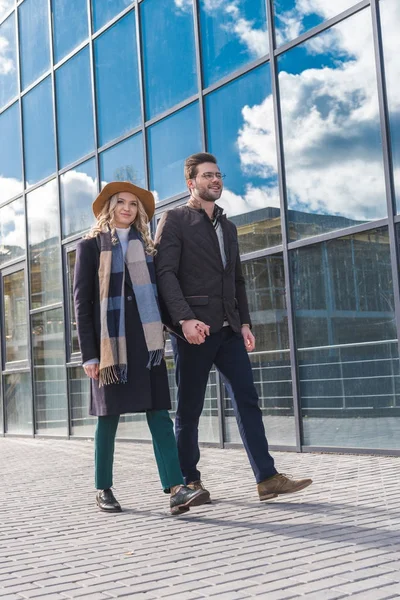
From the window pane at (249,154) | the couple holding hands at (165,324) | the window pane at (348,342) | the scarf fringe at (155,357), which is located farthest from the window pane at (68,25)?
the scarf fringe at (155,357)

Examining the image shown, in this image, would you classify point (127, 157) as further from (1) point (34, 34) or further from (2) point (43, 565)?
(2) point (43, 565)

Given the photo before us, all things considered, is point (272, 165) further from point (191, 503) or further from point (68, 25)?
point (68, 25)

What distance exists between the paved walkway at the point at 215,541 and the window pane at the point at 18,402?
655 centimetres

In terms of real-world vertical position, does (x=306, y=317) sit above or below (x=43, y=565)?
above

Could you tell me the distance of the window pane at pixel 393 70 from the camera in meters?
6.63

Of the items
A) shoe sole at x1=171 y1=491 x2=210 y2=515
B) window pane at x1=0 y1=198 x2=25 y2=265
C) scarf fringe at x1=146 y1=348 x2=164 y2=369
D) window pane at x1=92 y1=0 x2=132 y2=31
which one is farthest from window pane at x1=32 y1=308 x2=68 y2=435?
shoe sole at x1=171 y1=491 x2=210 y2=515

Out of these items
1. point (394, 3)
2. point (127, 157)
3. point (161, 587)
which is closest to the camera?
point (161, 587)

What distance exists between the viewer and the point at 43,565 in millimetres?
3666

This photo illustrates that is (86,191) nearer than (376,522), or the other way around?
(376,522)

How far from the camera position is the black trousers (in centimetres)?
493

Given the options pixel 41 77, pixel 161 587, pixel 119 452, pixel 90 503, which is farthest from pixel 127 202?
pixel 41 77

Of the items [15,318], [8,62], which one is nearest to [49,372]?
[15,318]

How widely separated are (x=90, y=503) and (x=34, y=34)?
9.45m

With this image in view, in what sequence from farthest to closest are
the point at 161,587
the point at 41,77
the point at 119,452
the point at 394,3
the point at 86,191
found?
the point at 41,77 → the point at 86,191 → the point at 119,452 → the point at 394,3 → the point at 161,587
